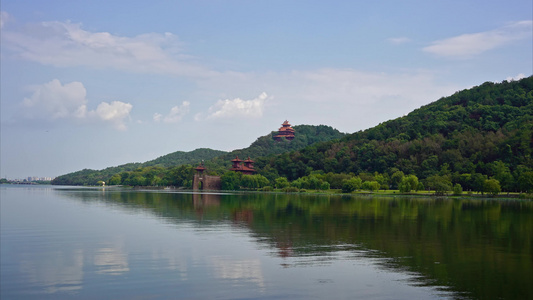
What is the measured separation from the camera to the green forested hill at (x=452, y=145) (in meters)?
96.5

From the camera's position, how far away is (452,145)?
114375mm

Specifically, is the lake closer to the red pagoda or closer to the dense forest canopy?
the dense forest canopy

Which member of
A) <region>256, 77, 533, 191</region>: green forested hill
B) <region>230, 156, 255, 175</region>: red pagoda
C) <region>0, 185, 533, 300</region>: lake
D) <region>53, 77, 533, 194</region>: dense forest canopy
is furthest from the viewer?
<region>230, 156, 255, 175</region>: red pagoda

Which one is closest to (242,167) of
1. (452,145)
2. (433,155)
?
(433,155)

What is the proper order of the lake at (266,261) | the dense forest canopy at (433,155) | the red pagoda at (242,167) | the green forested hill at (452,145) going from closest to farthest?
the lake at (266,261)
the dense forest canopy at (433,155)
the green forested hill at (452,145)
the red pagoda at (242,167)

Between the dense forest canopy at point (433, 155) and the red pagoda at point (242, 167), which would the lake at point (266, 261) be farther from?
the red pagoda at point (242, 167)

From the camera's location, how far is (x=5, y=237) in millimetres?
25516

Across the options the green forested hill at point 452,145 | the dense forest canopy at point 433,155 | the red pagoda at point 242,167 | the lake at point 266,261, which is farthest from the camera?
the red pagoda at point 242,167

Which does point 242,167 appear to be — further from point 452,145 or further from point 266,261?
point 266,261

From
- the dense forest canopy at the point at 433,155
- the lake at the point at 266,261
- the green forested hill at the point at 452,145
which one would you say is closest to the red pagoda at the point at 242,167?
the dense forest canopy at the point at 433,155

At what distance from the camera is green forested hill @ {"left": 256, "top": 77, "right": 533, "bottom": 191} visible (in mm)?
96544

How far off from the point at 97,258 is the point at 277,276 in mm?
8036

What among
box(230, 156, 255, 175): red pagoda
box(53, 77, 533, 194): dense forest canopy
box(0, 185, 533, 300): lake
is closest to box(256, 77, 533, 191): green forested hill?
box(53, 77, 533, 194): dense forest canopy

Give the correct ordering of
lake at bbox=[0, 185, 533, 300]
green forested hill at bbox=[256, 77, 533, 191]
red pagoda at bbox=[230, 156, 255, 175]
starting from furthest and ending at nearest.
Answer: red pagoda at bbox=[230, 156, 255, 175]
green forested hill at bbox=[256, 77, 533, 191]
lake at bbox=[0, 185, 533, 300]
